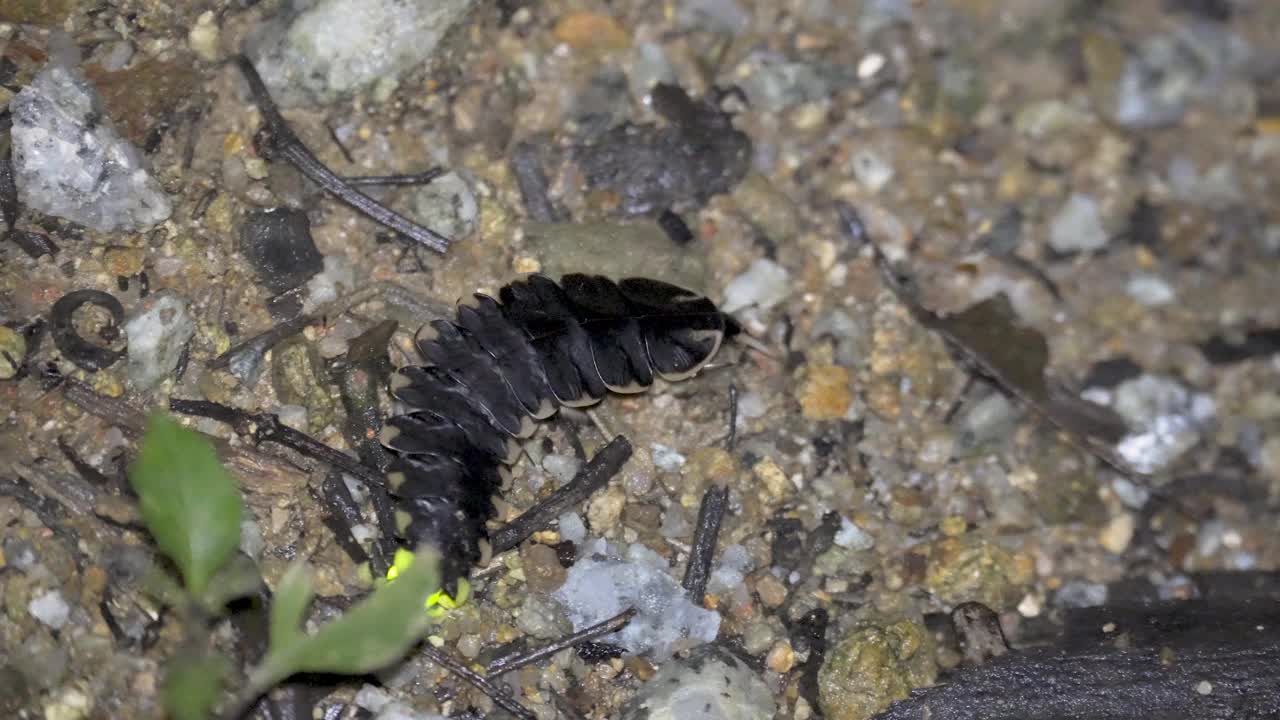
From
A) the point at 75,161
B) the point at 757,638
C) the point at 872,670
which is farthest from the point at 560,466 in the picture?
the point at 75,161

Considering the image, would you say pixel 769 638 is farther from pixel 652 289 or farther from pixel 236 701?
pixel 236 701

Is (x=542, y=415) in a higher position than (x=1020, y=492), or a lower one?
higher

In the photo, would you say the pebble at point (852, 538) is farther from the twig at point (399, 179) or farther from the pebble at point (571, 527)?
the twig at point (399, 179)

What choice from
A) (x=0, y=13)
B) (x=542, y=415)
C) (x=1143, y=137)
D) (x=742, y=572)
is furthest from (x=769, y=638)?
(x=0, y=13)

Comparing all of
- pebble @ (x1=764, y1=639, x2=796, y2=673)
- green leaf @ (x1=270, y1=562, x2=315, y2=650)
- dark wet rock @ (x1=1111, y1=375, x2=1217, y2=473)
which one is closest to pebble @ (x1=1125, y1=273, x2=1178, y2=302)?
dark wet rock @ (x1=1111, y1=375, x2=1217, y2=473)

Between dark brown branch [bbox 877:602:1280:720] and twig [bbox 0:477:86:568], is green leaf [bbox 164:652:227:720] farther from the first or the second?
dark brown branch [bbox 877:602:1280:720]

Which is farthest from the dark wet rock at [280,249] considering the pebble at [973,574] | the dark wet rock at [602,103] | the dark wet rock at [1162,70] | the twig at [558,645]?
the dark wet rock at [1162,70]

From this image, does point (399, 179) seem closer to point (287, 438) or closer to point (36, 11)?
point (287, 438)
